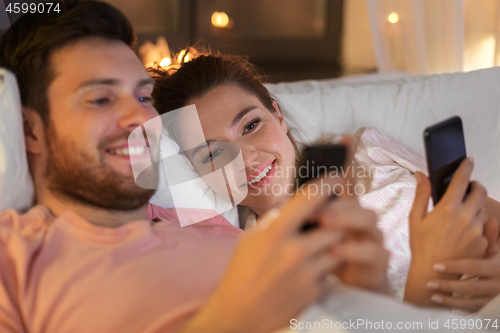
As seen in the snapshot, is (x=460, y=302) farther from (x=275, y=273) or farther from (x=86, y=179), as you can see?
(x=86, y=179)

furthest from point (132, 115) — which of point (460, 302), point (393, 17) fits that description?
point (393, 17)

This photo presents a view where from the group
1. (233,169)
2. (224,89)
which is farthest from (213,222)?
(224,89)

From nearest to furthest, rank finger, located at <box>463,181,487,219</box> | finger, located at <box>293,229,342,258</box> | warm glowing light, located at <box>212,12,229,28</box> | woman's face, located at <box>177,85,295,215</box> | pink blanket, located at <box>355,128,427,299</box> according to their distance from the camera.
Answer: finger, located at <box>293,229,342,258</box>
finger, located at <box>463,181,487,219</box>
pink blanket, located at <box>355,128,427,299</box>
woman's face, located at <box>177,85,295,215</box>
warm glowing light, located at <box>212,12,229,28</box>

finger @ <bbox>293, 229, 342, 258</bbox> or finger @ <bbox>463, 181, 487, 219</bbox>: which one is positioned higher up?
finger @ <bbox>293, 229, 342, 258</bbox>

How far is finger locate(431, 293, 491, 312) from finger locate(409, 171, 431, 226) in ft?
0.47

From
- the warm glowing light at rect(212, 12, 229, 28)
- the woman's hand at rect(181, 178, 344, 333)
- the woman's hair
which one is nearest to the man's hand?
the woman's hand at rect(181, 178, 344, 333)

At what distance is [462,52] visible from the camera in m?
1.83

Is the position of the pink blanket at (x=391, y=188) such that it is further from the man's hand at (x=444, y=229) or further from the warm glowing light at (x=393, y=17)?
the warm glowing light at (x=393, y=17)

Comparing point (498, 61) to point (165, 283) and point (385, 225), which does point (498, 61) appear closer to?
point (385, 225)

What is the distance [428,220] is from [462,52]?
4.73ft

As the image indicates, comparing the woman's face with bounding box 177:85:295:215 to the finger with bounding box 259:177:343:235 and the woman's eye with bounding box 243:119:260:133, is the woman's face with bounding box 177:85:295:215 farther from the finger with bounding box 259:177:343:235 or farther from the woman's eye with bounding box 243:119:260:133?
the finger with bounding box 259:177:343:235

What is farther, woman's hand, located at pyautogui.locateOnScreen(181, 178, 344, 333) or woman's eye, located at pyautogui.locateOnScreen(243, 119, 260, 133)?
woman's eye, located at pyautogui.locateOnScreen(243, 119, 260, 133)

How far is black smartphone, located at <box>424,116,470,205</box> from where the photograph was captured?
669 millimetres

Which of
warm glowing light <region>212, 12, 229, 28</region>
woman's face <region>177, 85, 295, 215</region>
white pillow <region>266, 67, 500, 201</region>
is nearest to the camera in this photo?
woman's face <region>177, 85, 295, 215</region>
